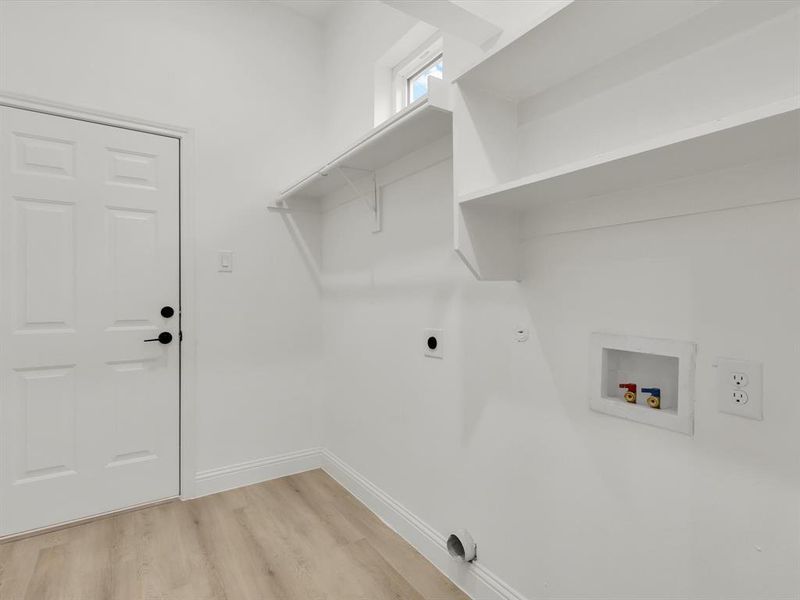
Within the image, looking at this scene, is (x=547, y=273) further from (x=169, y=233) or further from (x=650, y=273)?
(x=169, y=233)

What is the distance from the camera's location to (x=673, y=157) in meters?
0.85

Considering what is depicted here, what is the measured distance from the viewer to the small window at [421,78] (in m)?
2.18

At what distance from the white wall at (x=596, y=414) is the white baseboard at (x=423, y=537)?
4 cm

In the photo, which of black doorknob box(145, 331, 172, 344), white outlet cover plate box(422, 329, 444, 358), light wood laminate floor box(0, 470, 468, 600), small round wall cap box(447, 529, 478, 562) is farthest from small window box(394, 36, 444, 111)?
light wood laminate floor box(0, 470, 468, 600)

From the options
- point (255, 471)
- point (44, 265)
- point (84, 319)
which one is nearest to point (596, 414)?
point (255, 471)

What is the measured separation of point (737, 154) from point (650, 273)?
0.32 metres

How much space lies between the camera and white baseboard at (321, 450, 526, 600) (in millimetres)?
1518

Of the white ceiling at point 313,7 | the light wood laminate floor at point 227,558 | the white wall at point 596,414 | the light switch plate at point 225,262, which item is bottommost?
the light wood laminate floor at point 227,558

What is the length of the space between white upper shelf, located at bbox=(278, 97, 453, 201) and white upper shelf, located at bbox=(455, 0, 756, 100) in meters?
0.24

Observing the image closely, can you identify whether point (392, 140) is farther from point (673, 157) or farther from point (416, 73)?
point (673, 157)

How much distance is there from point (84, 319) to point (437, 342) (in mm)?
1740

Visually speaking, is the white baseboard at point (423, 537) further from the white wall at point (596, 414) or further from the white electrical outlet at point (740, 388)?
the white electrical outlet at point (740, 388)

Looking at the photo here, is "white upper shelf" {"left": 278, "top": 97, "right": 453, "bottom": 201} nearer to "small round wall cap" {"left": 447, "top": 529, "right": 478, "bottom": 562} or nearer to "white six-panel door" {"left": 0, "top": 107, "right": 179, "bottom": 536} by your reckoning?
"white six-panel door" {"left": 0, "top": 107, "right": 179, "bottom": 536}

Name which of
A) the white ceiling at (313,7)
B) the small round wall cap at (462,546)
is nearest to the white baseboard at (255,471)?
the small round wall cap at (462,546)
